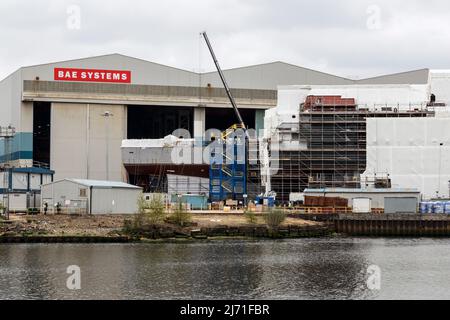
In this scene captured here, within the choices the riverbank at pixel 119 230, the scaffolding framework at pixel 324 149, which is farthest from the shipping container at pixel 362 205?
the scaffolding framework at pixel 324 149

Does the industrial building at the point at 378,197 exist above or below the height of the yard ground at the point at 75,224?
above

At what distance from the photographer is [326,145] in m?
98.3

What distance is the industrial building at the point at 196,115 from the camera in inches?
3875

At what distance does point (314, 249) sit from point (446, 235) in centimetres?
2314

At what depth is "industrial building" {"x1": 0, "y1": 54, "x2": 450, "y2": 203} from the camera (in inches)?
3875

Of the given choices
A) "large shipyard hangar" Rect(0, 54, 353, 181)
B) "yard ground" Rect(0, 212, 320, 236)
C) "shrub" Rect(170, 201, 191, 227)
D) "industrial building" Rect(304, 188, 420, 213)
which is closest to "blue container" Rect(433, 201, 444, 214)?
"industrial building" Rect(304, 188, 420, 213)

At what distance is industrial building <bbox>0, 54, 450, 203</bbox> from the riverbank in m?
23.1

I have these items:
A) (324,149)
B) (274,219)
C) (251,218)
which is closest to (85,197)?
(251,218)

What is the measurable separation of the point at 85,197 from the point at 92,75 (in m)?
36.0

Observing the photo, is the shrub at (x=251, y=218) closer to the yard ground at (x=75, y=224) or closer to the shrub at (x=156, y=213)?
the yard ground at (x=75, y=224)

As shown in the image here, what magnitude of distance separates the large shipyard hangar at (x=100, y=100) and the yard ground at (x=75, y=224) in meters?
34.3

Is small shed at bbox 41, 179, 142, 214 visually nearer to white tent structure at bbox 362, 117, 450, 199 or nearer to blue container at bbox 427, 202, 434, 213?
blue container at bbox 427, 202, 434, 213

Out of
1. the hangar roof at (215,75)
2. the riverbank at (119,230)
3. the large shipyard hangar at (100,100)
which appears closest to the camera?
the riverbank at (119,230)
